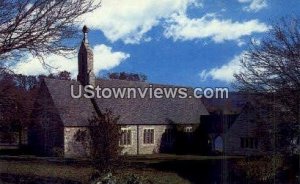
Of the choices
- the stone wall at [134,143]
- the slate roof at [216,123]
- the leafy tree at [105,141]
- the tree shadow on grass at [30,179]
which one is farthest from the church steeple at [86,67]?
the leafy tree at [105,141]

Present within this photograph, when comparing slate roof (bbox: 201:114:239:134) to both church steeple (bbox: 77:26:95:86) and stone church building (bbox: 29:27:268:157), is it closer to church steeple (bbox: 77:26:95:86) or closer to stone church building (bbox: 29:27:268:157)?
stone church building (bbox: 29:27:268:157)

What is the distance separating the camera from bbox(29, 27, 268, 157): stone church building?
44.6 metres

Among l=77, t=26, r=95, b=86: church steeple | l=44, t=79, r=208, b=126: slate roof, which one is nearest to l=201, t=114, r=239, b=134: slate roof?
Result: l=44, t=79, r=208, b=126: slate roof

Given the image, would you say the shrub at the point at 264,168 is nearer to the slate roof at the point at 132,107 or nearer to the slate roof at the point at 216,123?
the slate roof at the point at 132,107

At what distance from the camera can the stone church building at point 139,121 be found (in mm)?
44625

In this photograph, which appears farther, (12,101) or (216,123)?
(216,123)

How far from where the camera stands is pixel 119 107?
49594mm

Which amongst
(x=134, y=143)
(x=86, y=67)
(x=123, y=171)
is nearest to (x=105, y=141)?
(x=123, y=171)

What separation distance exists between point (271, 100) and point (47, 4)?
18.0 metres

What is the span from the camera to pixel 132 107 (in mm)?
50625

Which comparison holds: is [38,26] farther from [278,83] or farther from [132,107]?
[132,107]

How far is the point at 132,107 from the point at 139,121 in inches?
65.8

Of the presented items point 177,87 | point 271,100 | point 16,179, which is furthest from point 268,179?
point 177,87

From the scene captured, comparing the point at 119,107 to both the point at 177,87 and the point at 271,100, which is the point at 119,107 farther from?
the point at 271,100
